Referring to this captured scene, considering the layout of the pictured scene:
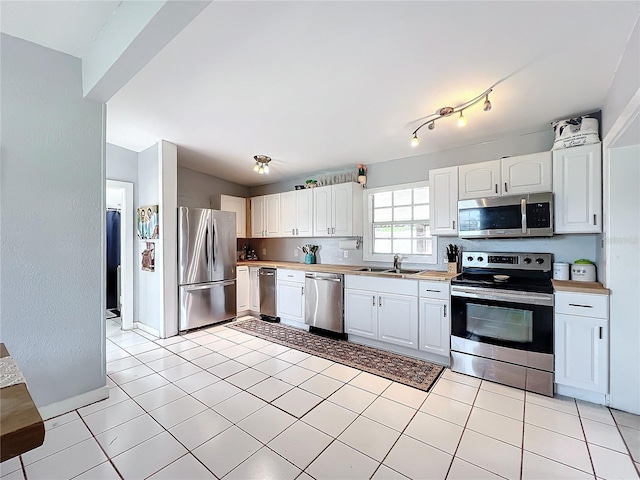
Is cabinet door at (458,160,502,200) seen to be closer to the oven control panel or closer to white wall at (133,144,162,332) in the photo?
the oven control panel

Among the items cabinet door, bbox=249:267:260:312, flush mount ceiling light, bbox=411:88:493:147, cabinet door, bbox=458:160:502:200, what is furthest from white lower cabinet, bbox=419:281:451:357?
cabinet door, bbox=249:267:260:312

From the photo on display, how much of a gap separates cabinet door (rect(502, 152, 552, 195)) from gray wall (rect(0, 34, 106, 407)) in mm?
3731

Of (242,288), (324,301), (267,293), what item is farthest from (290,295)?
(242,288)

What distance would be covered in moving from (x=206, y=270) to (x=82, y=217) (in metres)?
1.98

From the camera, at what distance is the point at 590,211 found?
99.7 inches

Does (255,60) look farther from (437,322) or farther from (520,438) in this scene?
(520,438)

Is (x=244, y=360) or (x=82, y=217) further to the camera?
(x=244, y=360)

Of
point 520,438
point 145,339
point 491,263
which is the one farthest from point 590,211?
point 145,339

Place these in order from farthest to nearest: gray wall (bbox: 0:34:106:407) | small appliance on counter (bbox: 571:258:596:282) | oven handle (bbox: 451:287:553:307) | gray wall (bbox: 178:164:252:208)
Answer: gray wall (bbox: 178:164:252:208) < small appliance on counter (bbox: 571:258:596:282) < oven handle (bbox: 451:287:553:307) < gray wall (bbox: 0:34:106:407)

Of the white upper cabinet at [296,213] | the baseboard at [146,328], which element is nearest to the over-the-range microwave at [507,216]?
the white upper cabinet at [296,213]

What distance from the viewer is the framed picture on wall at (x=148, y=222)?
3.83 meters

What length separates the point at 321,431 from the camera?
1992mm

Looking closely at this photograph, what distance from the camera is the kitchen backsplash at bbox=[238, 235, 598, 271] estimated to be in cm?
283

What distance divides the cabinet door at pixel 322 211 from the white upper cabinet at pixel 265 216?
2.73 ft
